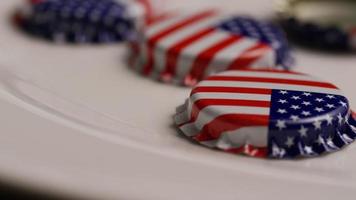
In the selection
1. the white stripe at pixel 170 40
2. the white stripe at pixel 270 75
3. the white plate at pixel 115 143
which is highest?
the white stripe at pixel 170 40

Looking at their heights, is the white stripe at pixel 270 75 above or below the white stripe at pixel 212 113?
above

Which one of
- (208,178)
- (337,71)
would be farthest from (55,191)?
(337,71)

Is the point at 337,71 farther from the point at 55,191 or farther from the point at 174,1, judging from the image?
the point at 55,191

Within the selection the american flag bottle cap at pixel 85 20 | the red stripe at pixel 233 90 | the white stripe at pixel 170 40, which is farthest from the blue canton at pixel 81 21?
the red stripe at pixel 233 90

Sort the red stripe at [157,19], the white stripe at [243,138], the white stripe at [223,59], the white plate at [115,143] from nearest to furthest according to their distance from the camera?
the white plate at [115,143] → the white stripe at [243,138] → the white stripe at [223,59] → the red stripe at [157,19]

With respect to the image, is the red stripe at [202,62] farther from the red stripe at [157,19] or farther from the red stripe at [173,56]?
the red stripe at [157,19]

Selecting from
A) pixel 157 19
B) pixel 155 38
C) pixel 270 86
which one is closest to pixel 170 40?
pixel 155 38
